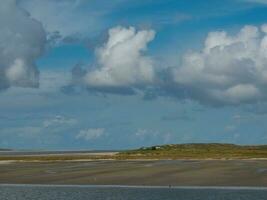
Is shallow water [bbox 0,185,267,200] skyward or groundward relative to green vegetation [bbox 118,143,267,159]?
groundward

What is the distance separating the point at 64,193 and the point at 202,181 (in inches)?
601

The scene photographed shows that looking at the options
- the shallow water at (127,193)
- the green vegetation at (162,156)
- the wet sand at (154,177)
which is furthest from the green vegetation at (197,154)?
the shallow water at (127,193)

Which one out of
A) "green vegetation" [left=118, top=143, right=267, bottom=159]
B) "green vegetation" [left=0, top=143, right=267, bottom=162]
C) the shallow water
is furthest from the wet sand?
"green vegetation" [left=118, top=143, right=267, bottom=159]

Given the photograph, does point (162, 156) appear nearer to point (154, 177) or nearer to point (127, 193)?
point (154, 177)

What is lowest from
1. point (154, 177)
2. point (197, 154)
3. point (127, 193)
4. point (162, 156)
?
point (127, 193)

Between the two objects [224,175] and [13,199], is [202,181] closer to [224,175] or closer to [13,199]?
[224,175]

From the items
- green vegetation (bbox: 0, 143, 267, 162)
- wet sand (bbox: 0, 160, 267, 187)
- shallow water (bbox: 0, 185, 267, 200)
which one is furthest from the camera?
green vegetation (bbox: 0, 143, 267, 162)

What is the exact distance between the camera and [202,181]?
6156cm

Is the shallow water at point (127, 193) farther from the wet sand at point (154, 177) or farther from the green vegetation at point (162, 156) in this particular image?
the green vegetation at point (162, 156)

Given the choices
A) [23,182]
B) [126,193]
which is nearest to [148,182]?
[126,193]

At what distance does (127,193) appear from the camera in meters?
53.2

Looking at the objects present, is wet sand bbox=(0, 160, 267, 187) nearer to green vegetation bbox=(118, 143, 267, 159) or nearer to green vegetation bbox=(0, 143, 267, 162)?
green vegetation bbox=(0, 143, 267, 162)

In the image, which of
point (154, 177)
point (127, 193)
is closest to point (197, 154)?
point (154, 177)

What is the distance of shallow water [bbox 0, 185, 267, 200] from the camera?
1954 inches
